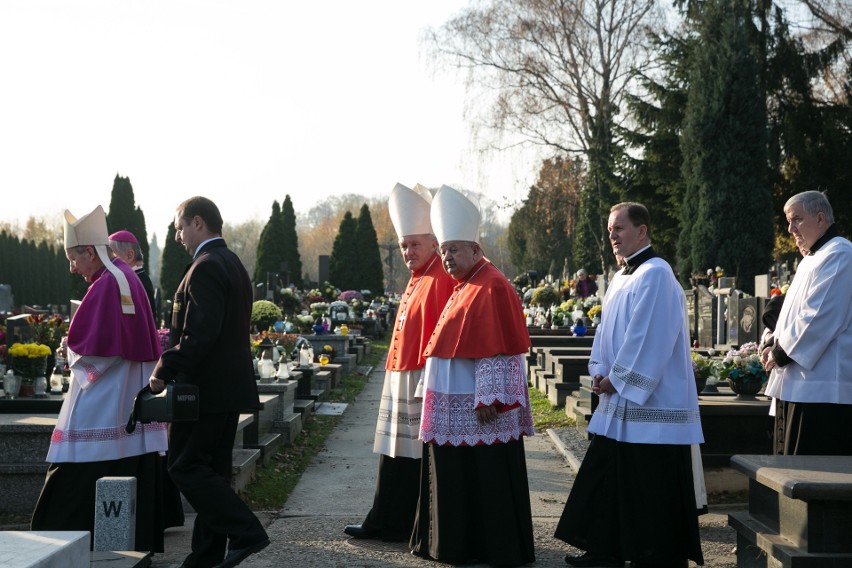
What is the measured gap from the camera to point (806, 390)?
5.77 m

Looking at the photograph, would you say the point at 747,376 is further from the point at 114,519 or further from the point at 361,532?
the point at 114,519

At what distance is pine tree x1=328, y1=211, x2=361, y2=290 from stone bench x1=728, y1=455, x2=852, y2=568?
44.2 m

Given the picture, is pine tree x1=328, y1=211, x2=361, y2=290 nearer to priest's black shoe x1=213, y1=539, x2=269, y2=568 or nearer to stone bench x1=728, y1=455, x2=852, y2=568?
priest's black shoe x1=213, y1=539, x2=269, y2=568

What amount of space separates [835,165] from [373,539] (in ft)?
85.7

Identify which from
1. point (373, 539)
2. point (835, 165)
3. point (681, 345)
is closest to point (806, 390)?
point (681, 345)

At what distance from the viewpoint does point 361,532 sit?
6.52m

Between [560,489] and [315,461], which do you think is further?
[315,461]

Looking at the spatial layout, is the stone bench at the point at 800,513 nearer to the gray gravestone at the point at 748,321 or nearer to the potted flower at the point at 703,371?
the potted flower at the point at 703,371

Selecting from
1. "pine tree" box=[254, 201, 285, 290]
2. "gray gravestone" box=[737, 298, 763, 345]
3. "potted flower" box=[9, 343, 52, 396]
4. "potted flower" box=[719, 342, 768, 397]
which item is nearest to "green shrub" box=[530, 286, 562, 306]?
"gray gravestone" box=[737, 298, 763, 345]

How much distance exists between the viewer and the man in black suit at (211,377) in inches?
208

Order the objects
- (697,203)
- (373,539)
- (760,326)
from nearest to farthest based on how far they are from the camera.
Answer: (373,539), (760,326), (697,203)

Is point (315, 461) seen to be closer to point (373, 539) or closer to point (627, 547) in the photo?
point (373, 539)

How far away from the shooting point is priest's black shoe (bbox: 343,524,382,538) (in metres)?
6.49

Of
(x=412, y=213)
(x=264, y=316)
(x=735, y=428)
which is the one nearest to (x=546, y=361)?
(x=264, y=316)
